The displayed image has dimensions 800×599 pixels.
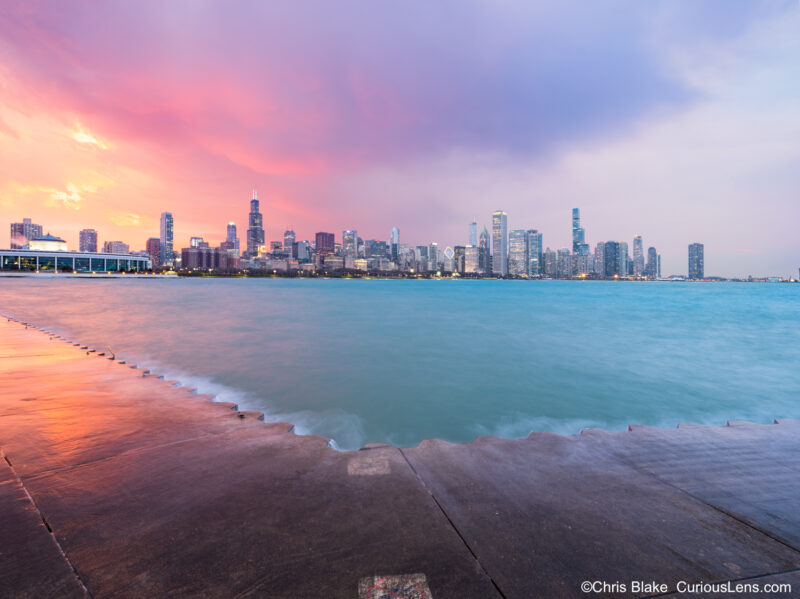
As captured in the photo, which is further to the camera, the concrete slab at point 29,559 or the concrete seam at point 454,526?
the concrete seam at point 454,526

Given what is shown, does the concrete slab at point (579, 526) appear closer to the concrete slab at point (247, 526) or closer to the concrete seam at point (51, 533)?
the concrete slab at point (247, 526)

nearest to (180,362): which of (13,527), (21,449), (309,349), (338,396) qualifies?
(309,349)

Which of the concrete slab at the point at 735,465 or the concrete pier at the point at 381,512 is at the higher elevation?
the concrete pier at the point at 381,512

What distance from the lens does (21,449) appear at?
165 inches

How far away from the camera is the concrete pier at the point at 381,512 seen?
2.42m

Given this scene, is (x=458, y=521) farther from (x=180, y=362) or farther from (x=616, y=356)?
(x=616, y=356)

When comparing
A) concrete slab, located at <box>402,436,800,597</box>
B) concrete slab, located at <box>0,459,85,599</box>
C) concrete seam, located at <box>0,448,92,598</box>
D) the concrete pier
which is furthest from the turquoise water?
concrete slab, located at <box>0,459,85,599</box>

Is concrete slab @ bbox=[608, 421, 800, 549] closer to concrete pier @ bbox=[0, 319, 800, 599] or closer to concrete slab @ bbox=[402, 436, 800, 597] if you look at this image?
concrete pier @ bbox=[0, 319, 800, 599]

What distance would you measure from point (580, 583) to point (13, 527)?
4483 mm

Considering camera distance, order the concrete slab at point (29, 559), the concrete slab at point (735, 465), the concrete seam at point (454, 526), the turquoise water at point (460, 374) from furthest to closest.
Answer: the turquoise water at point (460, 374) → the concrete slab at point (735, 465) → the concrete seam at point (454, 526) → the concrete slab at point (29, 559)

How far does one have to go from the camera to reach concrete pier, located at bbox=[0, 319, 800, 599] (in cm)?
242

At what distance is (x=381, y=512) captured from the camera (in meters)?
3.11

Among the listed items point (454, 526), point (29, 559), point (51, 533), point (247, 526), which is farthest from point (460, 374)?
point (29, 559)

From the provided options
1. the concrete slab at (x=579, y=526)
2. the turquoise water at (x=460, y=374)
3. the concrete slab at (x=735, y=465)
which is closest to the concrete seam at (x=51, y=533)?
the concrete slab at (x=579, y=526)
